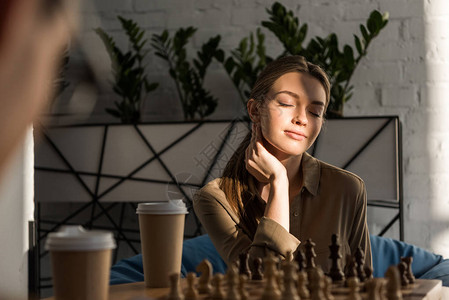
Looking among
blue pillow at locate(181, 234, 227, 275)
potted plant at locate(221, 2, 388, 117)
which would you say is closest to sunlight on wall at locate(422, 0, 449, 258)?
potted plant at locate(221, 2, 388, 117)

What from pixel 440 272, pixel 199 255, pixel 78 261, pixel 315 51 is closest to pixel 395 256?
pixel 440 272

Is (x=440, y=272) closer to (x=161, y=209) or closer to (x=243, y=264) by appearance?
(x=243, y=264)

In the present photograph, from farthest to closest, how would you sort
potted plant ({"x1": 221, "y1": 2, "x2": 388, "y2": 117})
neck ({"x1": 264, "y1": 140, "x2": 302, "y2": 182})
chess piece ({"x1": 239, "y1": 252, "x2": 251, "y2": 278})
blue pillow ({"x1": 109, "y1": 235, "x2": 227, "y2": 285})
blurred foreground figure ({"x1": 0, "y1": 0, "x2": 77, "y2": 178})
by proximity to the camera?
1. potted plant ({"x1": 221, "y1": 2, "x2": 388, "y2": 117})
2. blue pillow ({"x1": 109, "y1": 235, "x2": 227, "y2": 285})
3. neck ({"x1": 264, "y1": 140, "x2": 302, "y2": 182})
4. chess piece ({"x1": 239, "y1": 252, "x2": 251, "y2": 278})
5. blurred foreground figure ({"x1": 0, "y1": 0, "x2": 77, "y2": 178})

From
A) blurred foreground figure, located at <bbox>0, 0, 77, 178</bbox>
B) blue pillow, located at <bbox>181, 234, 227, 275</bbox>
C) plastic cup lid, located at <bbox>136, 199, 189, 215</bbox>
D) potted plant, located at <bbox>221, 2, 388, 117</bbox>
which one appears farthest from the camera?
potted plant, located at <bbox>221, 2, 388, 117</bbox>

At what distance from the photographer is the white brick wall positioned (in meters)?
3.02

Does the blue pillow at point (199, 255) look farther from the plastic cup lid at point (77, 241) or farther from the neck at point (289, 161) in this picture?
the plastic cup lid at point (77, 241)

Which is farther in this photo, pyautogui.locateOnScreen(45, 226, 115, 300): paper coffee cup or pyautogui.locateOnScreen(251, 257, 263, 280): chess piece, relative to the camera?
pyautogui.locateOnScreen(251, 257, 263, 280): chess piece

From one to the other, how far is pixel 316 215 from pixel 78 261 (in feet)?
2.81

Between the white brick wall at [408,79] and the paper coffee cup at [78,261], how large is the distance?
2480 mm

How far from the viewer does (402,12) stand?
121 inches

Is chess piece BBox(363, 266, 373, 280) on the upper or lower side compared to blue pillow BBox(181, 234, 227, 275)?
upper

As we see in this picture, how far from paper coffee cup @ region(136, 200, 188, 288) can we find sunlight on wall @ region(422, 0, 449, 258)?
7.72 ft

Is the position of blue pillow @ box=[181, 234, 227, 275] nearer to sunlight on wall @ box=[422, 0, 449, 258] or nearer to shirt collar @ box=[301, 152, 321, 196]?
shirt collar @ box=[301, 152, 321, 196]

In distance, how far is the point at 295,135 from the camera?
52.3 inches
